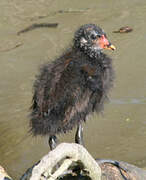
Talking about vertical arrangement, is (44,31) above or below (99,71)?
below

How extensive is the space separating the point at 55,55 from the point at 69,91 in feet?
10.3

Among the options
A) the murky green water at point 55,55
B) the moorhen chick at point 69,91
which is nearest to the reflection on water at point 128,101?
the murky green water at point 55,55

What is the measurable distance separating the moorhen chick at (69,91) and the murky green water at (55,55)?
1439mm

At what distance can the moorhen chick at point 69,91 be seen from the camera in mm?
3492

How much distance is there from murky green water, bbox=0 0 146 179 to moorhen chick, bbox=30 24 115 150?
1439 millimetres

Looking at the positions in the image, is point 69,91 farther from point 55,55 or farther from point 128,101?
point 55,55

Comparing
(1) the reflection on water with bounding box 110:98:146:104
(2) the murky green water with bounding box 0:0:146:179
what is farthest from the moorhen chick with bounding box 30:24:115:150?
(1) the reflection on water with bounding box 110:98:146:104

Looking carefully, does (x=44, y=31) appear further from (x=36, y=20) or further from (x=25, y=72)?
(x=25, y=72)

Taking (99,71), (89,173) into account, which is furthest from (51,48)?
(89,173)

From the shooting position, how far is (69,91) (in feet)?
11.4

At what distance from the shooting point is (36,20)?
8.01 metres

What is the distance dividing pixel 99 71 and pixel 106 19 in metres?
4.13

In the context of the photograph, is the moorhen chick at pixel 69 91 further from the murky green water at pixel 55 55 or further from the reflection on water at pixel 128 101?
the reflection on water at pixel 128 101

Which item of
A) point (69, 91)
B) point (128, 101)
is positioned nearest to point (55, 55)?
point (128, 101)
